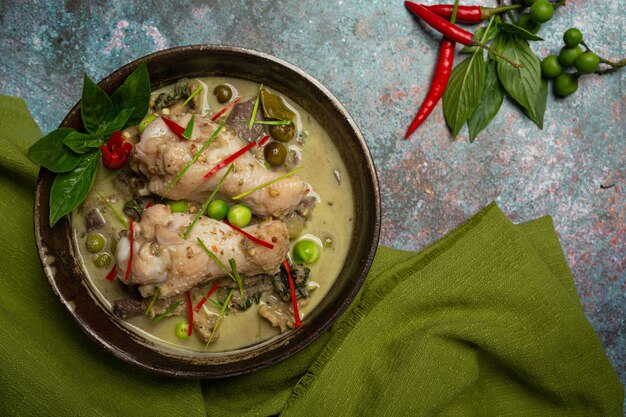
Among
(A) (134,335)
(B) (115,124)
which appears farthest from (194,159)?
(A) (134,335)

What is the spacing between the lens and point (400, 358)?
3463 millimetres

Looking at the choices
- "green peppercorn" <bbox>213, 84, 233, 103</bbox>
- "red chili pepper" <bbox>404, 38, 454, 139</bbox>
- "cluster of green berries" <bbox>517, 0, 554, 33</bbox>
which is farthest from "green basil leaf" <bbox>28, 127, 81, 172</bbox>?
"cluster of green berries" <bbox>517, 0, 554, 33</bbox>

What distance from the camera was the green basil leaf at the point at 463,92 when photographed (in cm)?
373

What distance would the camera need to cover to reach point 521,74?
147 inches

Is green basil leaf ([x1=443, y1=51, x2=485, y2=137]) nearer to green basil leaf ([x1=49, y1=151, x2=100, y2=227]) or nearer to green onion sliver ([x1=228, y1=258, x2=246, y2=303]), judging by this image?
green onion sliver ([x1=228, y1=258, x2=246, y2=303])

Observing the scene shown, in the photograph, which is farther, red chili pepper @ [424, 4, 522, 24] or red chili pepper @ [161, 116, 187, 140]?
red chili pepper @ [424, 4, 522, 24]

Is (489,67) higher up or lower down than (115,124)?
lower down

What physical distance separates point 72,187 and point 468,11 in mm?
2480

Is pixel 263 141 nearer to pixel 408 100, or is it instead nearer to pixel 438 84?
pixel 408 100

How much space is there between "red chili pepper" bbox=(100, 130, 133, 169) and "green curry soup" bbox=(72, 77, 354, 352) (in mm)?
64

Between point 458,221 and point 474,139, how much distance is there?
0.51m

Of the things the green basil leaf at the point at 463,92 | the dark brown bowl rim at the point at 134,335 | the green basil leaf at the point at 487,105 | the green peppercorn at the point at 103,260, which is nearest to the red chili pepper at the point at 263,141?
the dark brown bowl rim at the point at 134,335

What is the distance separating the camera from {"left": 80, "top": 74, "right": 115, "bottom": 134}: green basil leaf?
2861 millimetres

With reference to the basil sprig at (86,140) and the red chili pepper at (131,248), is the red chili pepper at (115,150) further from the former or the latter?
the red chili pepper at (131,248)
